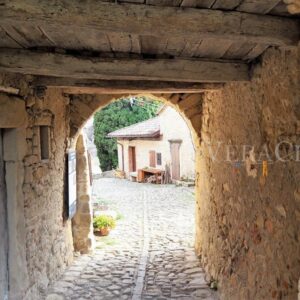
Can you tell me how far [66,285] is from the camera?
452 centimetres

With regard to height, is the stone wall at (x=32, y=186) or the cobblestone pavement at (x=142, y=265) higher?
the stone wall at (x=32, y=186)

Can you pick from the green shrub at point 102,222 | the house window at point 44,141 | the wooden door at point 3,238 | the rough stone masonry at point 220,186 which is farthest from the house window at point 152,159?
the wooden door at point 3,238

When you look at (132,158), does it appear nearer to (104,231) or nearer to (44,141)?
(104,231)

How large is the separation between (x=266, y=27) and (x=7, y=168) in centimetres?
254

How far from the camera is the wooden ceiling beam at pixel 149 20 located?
1935mm

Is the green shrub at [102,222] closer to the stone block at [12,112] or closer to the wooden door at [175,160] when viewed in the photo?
the stone block at [12,112]

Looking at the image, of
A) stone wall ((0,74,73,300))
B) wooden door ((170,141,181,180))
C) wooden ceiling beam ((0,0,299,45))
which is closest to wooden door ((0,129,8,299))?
stone wall ((0,74,73,300))

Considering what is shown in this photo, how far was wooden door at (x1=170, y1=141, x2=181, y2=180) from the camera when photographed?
16.4 metres

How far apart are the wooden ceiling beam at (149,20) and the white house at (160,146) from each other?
42.3ft

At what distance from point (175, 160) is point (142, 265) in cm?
1114

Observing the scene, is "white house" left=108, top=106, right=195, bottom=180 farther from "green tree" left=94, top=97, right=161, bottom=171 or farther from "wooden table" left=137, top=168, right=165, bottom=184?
"green tree" left=94, top=97, right=161, bottom=171

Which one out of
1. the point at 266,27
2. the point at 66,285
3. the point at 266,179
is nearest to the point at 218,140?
the point at 266,179

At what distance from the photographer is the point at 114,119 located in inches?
872

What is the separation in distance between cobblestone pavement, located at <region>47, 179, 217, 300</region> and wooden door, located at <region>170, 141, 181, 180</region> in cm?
650
